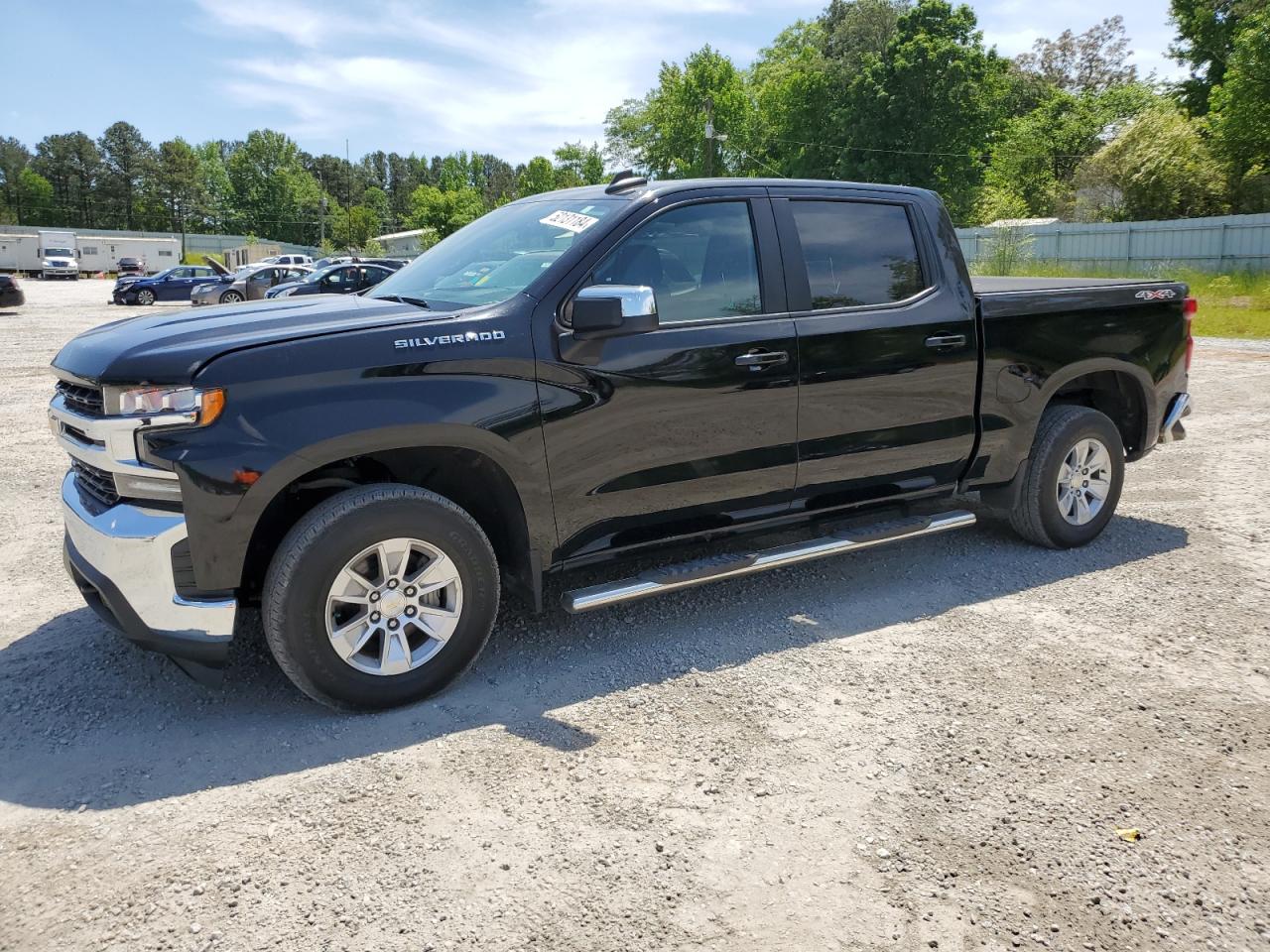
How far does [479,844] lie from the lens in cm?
280

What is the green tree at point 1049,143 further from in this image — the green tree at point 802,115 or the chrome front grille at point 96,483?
the chrome front grille at point 96,483

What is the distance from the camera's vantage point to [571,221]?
4.18 meters

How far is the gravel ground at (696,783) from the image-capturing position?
2.50m

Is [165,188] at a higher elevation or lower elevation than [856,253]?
higher

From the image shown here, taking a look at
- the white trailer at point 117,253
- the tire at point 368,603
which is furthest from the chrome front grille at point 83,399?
the white trailer at point 117,253

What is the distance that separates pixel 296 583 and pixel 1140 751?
2.97 meters

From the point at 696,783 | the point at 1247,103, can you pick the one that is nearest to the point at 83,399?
the point at 696,783

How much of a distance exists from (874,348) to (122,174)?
446 ft

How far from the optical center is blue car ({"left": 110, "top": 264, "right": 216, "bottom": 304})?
1391 inches

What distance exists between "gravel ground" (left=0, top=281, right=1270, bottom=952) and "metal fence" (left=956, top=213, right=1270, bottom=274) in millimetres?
25984

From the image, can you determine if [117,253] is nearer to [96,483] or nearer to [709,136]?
[709,136]

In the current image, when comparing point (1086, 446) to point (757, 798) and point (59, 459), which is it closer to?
point (757, 798)

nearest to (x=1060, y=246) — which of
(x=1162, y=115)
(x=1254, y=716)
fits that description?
(x=1162, y=115)

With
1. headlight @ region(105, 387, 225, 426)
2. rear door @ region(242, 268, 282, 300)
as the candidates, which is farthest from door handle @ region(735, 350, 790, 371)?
rear door @ region(242, 268, 282, 300)
